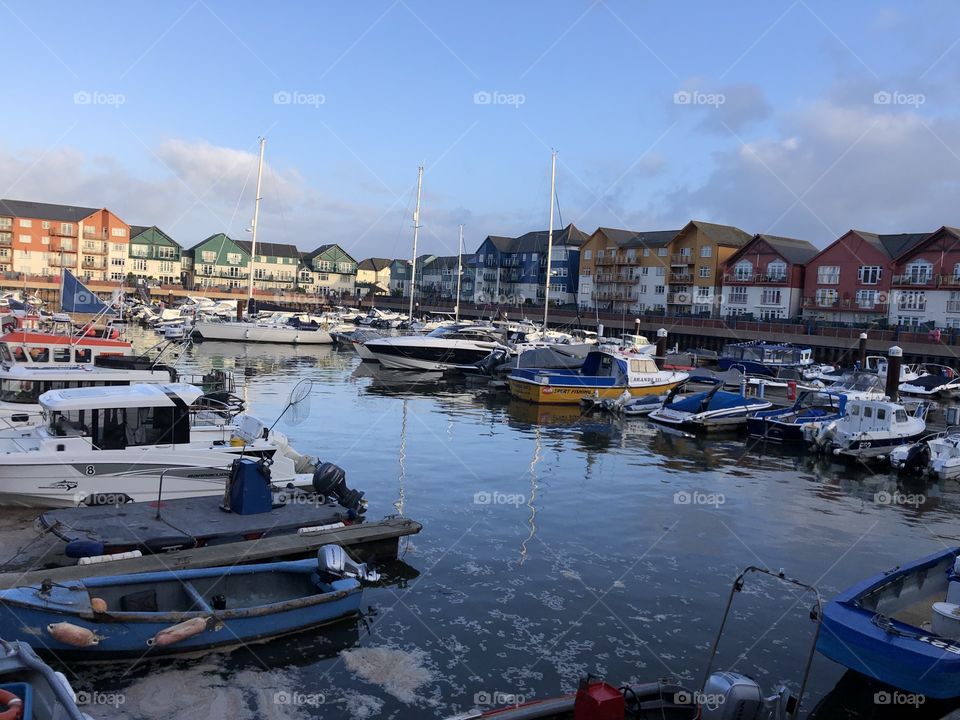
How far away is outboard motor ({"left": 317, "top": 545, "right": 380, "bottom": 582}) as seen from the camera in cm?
1166

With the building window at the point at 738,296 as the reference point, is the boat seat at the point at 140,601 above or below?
below

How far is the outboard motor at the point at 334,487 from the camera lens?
15211 mm

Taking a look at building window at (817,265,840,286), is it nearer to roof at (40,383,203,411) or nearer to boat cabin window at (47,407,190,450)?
roof at (40,383,203,411)

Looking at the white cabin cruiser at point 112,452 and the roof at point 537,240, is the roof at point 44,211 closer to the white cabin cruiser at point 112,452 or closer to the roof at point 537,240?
the roof at point 537,240

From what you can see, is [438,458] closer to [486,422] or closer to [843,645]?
[486,422]

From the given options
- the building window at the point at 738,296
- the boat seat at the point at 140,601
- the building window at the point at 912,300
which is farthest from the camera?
the building window at the point at 738,296

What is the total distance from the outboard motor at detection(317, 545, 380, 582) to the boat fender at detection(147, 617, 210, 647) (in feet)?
6.92

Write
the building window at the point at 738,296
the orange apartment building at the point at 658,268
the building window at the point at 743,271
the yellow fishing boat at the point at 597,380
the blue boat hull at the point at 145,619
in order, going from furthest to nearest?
the orange apartment building at the point at 658,268 < the building window at the point at 738,296 < the building window at the point at 743,271 < the yellow fishing boat at the point at 597,380 < the blue boat hull at the point at 145,619

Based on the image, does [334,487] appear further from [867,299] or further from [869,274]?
[869,274]

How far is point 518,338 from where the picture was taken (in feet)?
208

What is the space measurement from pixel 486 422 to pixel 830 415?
555 inches

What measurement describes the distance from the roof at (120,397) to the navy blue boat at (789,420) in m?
22.5

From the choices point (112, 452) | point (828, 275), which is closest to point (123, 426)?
point (112, 452)

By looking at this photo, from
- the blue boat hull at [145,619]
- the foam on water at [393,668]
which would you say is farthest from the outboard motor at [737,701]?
the blue boat hull at [145,619]
